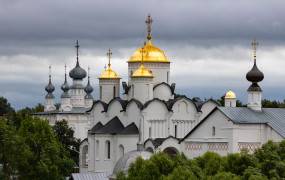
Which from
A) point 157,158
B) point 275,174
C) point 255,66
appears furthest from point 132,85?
point 275,174

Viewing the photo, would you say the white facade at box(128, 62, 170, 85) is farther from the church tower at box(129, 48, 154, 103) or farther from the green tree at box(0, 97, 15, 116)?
the green tree at box(0, 97, 15, 116)

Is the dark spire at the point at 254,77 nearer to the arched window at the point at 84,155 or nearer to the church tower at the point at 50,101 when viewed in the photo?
the arched window at the point at 84,155

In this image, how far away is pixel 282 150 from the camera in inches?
1930

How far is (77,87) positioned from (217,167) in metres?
57.0

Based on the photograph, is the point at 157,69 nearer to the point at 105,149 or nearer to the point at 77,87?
the point at 105,149

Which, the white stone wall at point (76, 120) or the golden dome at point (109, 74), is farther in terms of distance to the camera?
the white stone wall at point (76, 120)

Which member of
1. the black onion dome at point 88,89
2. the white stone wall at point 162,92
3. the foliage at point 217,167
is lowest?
the foliage at point 217,167

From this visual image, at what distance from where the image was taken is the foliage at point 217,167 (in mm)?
45531

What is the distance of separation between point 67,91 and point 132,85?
39041 mm

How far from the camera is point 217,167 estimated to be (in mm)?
48156

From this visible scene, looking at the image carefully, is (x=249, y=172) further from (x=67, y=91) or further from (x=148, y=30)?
(x=67, y=91)

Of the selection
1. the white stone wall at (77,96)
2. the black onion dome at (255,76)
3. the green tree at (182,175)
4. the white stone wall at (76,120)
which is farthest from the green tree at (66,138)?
the green tree at (182,175)

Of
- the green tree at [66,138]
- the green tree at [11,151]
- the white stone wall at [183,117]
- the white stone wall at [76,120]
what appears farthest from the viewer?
the white stone wall at [76,120]

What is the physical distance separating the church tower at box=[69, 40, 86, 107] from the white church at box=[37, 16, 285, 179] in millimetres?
33510
